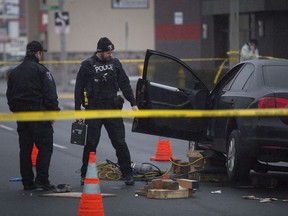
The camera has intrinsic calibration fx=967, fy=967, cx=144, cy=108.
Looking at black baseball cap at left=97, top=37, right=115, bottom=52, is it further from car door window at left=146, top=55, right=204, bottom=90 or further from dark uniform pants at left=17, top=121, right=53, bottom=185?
dark uniform pants at left=17, top=121, right=53, bottom=185

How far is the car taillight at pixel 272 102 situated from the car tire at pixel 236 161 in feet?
1.87

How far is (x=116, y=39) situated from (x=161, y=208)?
37.7 m

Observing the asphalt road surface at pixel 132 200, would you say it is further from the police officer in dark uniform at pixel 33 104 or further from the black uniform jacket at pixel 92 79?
the black uniform jacket at pixel 92 79

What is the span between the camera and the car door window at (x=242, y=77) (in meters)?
12.3

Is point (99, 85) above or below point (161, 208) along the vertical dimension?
above

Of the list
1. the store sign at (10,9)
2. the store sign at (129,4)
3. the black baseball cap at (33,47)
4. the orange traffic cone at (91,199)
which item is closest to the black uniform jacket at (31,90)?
the black baseball cap at (33,47)

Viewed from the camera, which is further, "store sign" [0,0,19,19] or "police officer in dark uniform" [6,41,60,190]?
"store sign" [0,0,19,19]

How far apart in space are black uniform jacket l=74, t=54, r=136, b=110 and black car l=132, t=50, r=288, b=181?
0.34 m

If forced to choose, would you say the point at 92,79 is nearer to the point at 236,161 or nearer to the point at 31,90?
the point at 31,90

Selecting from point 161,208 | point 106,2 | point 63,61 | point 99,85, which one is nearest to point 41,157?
point 99,85

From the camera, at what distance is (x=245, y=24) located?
39.3 meters

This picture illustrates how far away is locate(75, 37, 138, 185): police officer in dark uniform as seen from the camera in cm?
1204

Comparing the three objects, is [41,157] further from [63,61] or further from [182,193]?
[63,61]

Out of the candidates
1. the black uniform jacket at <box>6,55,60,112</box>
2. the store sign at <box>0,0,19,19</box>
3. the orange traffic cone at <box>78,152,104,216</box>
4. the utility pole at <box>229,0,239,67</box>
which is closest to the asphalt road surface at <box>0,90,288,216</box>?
the orange traffic cone at <box>78,152,104,216</box>
